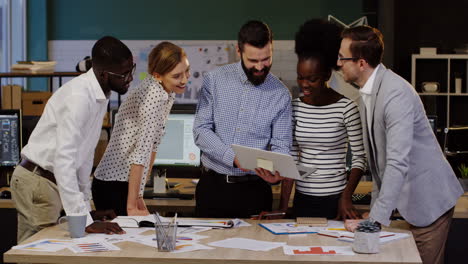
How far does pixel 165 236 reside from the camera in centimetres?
247

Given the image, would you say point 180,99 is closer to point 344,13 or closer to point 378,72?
point 344,13

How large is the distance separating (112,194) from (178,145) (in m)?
1.12

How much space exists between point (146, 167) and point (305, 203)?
732 mm

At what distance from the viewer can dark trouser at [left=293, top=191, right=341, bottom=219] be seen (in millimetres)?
3125

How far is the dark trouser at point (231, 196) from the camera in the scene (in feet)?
10.6

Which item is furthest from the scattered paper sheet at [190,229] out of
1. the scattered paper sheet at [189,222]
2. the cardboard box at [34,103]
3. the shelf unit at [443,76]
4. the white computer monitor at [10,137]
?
the shelf unit at [443,76]

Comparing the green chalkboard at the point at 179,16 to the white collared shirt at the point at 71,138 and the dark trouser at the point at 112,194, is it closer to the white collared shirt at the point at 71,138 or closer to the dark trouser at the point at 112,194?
the dark trouser at the point at 112,194

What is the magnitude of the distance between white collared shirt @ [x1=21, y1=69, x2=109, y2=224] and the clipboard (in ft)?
1.90

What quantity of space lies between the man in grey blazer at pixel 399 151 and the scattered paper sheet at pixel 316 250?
0.75ft

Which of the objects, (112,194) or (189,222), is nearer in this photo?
(189,222)

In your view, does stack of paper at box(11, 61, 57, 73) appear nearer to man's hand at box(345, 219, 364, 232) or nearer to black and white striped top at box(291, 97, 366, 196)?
black and white striped top at box(291, 97, 366, 196)

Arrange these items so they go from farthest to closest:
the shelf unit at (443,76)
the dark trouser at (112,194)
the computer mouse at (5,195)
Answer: the shelf unit at (443,76) < the computer mouse at (5,195) < the dark trouser at (112,194)

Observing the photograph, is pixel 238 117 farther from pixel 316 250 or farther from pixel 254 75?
pixel 316 250

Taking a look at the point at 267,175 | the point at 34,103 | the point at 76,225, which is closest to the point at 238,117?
the point at 267,175
